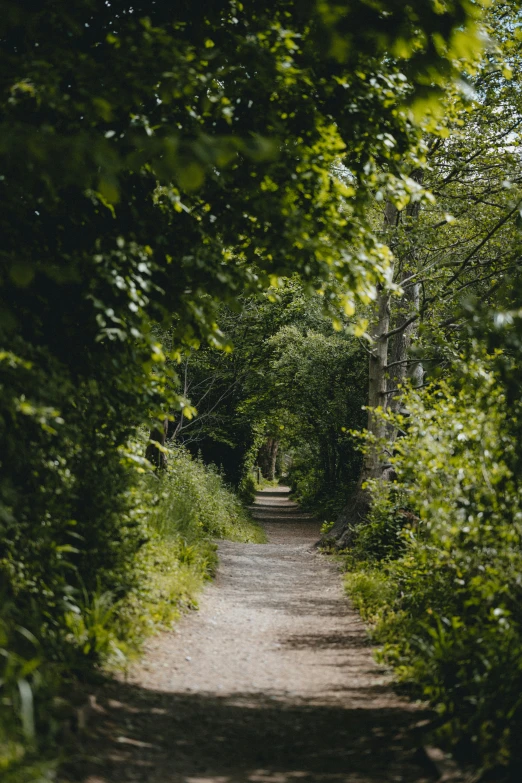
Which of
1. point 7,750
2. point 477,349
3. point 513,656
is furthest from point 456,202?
point 7,750

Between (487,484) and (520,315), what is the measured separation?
4.77ft

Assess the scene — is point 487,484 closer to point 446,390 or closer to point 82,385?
point 446,390

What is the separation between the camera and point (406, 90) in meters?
6.50

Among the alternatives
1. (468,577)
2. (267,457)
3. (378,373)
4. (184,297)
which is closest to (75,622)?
(184,297)

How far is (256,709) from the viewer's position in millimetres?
5430

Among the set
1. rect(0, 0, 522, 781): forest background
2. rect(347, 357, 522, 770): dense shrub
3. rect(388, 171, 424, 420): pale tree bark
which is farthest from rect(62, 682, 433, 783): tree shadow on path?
rect(388, 171, 424, 420): pale tree bark

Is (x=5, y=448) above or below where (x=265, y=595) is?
Result: above

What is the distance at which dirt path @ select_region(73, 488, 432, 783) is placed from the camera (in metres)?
4.30

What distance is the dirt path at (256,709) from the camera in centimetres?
430

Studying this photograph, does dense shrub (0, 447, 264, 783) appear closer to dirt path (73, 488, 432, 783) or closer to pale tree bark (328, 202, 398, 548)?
dirt path (73, 488, 432, 783)

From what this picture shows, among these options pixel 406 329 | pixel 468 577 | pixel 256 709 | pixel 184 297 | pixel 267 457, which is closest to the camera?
pixel 256 709

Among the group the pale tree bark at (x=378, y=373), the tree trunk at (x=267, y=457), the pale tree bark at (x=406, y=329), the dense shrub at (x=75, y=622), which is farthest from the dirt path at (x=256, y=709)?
the tree trunk at (x=267, y=457)

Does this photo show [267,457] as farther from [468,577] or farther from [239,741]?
[239,741]

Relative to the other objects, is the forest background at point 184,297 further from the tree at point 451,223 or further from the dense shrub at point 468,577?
the tree at point 451,223
